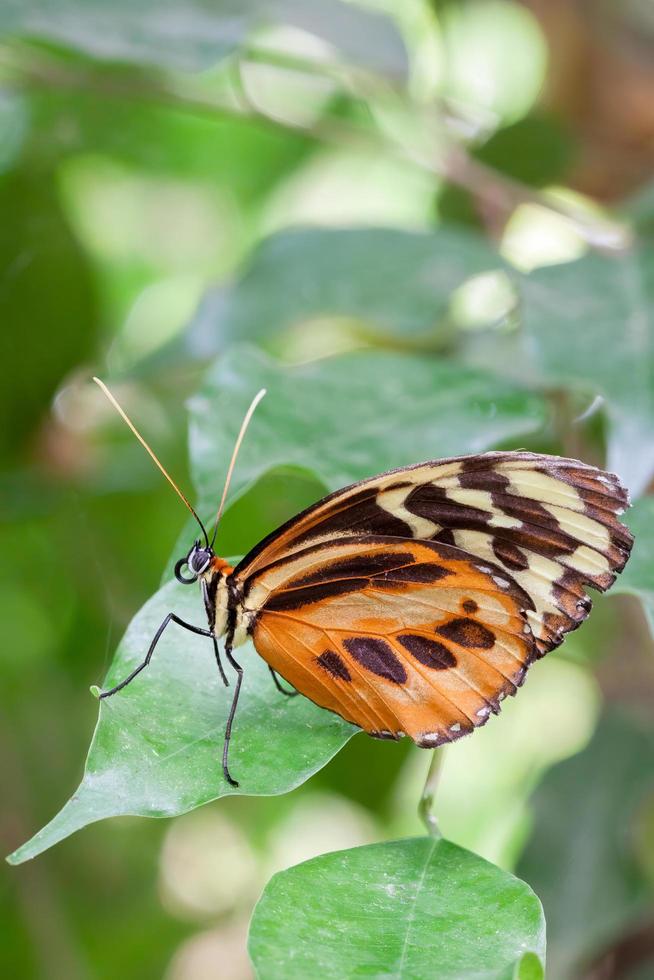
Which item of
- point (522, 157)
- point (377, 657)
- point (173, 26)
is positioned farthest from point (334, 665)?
point (522, 157)

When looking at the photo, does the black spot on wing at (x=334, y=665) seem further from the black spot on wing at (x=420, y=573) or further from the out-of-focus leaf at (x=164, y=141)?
the out-of-focus leaf at (x=164, y=141)

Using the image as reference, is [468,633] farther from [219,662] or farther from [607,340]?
[607,340]

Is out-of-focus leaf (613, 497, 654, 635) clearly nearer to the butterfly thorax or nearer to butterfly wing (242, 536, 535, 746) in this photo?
butterfly wing (242, 536, 535, 746)

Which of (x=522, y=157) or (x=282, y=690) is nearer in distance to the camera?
(x=282, y=690)

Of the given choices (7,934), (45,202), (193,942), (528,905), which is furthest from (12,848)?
(528,905)

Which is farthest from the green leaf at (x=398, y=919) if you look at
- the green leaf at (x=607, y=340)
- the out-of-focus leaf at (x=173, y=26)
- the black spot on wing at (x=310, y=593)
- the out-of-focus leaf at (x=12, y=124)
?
the out-of-focus leaf at (x=12, y=124)

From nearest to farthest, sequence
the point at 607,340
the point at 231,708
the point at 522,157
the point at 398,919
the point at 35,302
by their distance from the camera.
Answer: the point at 398,919, the point at 231,708, the point at 607,340, the point at 35,302, the point at 522,157
